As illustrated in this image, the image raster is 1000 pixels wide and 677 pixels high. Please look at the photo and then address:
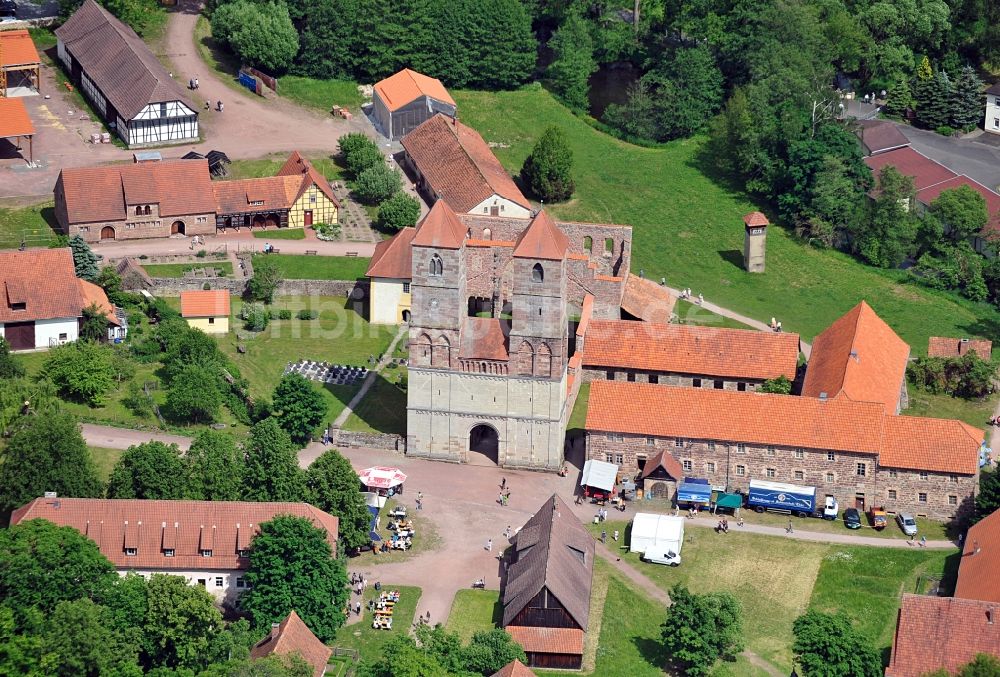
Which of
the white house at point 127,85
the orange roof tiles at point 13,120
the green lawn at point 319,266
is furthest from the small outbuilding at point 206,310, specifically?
the orange roof tiles at point 13,120

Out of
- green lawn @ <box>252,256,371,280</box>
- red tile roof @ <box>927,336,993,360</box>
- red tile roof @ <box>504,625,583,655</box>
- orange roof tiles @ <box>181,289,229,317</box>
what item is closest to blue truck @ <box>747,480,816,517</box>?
red tile roof @ <box>504,625,583,655</box>

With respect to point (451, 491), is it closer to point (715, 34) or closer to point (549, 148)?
point (549, 148)

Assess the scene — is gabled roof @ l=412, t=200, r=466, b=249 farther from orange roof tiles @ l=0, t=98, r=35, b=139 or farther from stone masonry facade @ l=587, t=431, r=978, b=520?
orange roof tiles @ l=0, t=98, r=35, b=139

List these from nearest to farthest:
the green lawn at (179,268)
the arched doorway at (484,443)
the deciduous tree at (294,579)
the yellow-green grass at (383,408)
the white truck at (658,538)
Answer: the deciduous tree at (294,579)
the white truck at (658,538)
the arched doorway at (484,443)
the yellow-green grass at (383,408)
the green lawn at (179,268)

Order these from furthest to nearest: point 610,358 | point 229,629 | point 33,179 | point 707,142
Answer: point 707,142, point 33,179, point 610,358, point 229,629

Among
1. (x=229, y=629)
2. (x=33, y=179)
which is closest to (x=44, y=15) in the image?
(x=33, y=179)

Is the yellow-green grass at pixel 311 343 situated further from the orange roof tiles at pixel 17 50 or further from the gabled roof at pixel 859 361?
the orange roof tiles at pixel 17 50

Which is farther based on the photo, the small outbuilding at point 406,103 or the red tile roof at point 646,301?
the small outbuilding at point 406,103

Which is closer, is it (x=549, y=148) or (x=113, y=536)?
(x=113, y=536)
